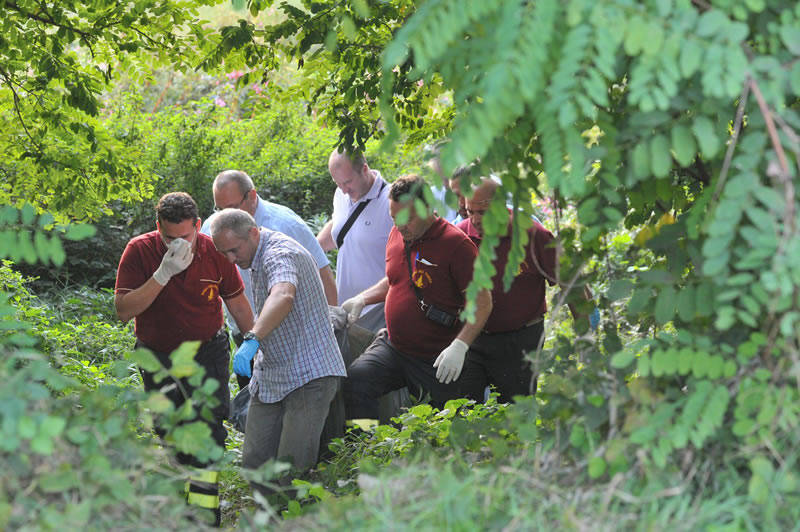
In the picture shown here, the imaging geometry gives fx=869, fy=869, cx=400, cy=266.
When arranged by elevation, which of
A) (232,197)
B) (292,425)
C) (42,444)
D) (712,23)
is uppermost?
(712,23)

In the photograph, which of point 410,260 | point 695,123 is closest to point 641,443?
point 695,123

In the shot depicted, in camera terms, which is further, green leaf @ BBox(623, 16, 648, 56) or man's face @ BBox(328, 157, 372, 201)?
man's face @ BBox(328, 157, 372, 201)

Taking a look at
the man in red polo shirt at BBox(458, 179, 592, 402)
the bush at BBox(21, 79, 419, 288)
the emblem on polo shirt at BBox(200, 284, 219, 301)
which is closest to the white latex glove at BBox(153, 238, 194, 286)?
the emblem on polo shirt at BBox(200, 284, 219, 301)

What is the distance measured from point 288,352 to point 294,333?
0.11 metres

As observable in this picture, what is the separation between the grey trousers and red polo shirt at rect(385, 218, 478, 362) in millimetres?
640

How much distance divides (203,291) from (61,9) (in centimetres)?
171

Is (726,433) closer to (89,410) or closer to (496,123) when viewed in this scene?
(496,123)

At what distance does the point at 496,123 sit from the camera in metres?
1.93

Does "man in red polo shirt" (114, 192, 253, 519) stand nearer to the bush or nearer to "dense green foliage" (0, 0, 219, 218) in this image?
"dense green foliage" (0, 0, 219, 218)

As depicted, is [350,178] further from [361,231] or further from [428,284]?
[428,284]

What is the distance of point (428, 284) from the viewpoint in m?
4.98

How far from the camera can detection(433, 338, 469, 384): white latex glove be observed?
485 centimetres

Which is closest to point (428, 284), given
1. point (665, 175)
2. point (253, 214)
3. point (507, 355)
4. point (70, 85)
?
point (507, 355)

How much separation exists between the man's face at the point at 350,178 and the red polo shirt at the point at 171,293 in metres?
1.26
